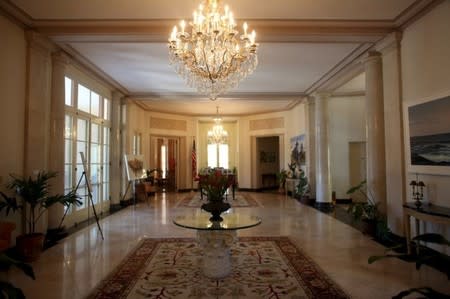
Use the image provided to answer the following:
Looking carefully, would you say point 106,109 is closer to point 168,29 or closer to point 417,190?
point 168,29

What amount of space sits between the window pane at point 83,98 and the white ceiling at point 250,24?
22.2 inches

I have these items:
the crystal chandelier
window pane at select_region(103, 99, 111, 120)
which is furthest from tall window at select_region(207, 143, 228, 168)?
the crystal chandelier

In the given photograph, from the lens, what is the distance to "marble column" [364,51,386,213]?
554 centimetres

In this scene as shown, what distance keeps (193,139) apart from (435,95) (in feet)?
34.9

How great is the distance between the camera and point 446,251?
4.01m

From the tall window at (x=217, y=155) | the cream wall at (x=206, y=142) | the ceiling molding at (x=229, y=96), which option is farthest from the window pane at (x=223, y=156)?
the ceiling molding at (x=229, y=96)

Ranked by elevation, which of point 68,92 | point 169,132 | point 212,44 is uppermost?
point 212,44

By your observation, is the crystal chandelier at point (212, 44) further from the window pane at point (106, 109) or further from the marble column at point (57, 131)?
the window pane at point (106, 109)

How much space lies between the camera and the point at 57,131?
5.54 meters

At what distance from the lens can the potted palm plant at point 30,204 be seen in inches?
164

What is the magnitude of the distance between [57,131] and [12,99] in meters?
1.11

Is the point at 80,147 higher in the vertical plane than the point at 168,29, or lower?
lower

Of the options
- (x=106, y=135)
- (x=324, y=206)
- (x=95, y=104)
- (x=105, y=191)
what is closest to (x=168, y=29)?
(x=95, y=104)

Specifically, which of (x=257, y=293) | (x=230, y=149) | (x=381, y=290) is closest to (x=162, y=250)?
(x=257, y=293)
